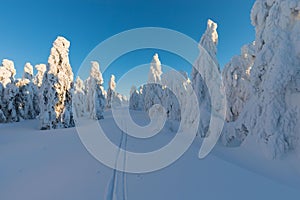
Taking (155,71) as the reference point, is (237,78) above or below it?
below

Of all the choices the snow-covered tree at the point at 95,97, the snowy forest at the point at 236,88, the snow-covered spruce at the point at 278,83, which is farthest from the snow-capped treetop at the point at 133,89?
the snow-covered spruce at the point at 278,83

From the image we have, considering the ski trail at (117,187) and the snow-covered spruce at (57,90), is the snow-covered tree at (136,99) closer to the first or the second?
the snow-covered spruce at (57,90)

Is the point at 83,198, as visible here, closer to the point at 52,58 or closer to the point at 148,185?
the point at 148,185

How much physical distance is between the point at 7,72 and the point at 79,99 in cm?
1420

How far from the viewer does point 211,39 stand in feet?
66.0

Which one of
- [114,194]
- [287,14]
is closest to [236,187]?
[114,194]

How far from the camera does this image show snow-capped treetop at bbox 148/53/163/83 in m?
45.5

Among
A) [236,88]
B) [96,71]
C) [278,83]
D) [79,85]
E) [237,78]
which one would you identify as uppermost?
[96,71]

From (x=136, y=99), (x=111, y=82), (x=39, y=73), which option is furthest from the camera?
(x=136, y=99)

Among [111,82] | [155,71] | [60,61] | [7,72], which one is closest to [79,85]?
[111,82]

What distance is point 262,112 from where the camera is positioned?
9.16 metres

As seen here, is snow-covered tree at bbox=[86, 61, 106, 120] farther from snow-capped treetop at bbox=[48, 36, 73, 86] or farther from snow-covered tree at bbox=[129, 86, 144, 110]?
snow-covered tree at bbox=[129, 86, 144, 110]

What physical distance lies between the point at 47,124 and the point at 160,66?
1408 inches

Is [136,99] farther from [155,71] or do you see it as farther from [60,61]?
[60,61]
